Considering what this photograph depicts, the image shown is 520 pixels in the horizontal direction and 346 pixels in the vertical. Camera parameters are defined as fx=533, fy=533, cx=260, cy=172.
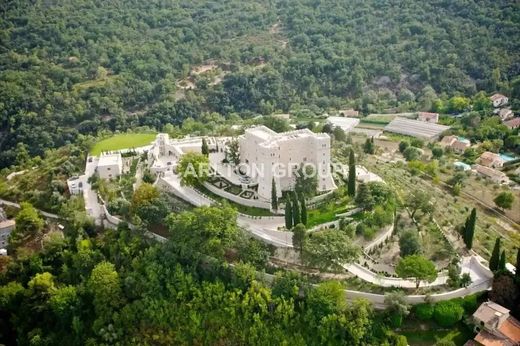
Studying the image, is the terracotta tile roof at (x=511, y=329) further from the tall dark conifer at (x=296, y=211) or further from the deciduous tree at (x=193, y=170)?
the deciduous tree at (x=193, y=170)

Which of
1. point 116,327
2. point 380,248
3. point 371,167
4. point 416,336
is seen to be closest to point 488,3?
point 371,167

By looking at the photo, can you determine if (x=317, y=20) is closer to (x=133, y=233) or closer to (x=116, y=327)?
(x=133, y=233)

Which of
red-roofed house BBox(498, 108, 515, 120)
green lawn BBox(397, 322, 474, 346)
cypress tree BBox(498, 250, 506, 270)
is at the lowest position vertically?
green lawn BBox(397, 322, 474, 346)

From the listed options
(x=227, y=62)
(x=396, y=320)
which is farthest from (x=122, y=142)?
(x=227, y=62)

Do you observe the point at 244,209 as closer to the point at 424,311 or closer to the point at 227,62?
the point at 424,311

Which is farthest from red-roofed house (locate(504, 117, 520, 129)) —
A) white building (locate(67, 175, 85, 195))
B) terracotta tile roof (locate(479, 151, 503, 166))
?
white building (locate(67, 175, 85, 195))

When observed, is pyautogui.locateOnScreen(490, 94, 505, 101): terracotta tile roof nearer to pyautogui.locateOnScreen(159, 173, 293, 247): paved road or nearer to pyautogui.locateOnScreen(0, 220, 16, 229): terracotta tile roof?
pyautogui.locateOnScreen(159, 173, 293, 247): paved road
